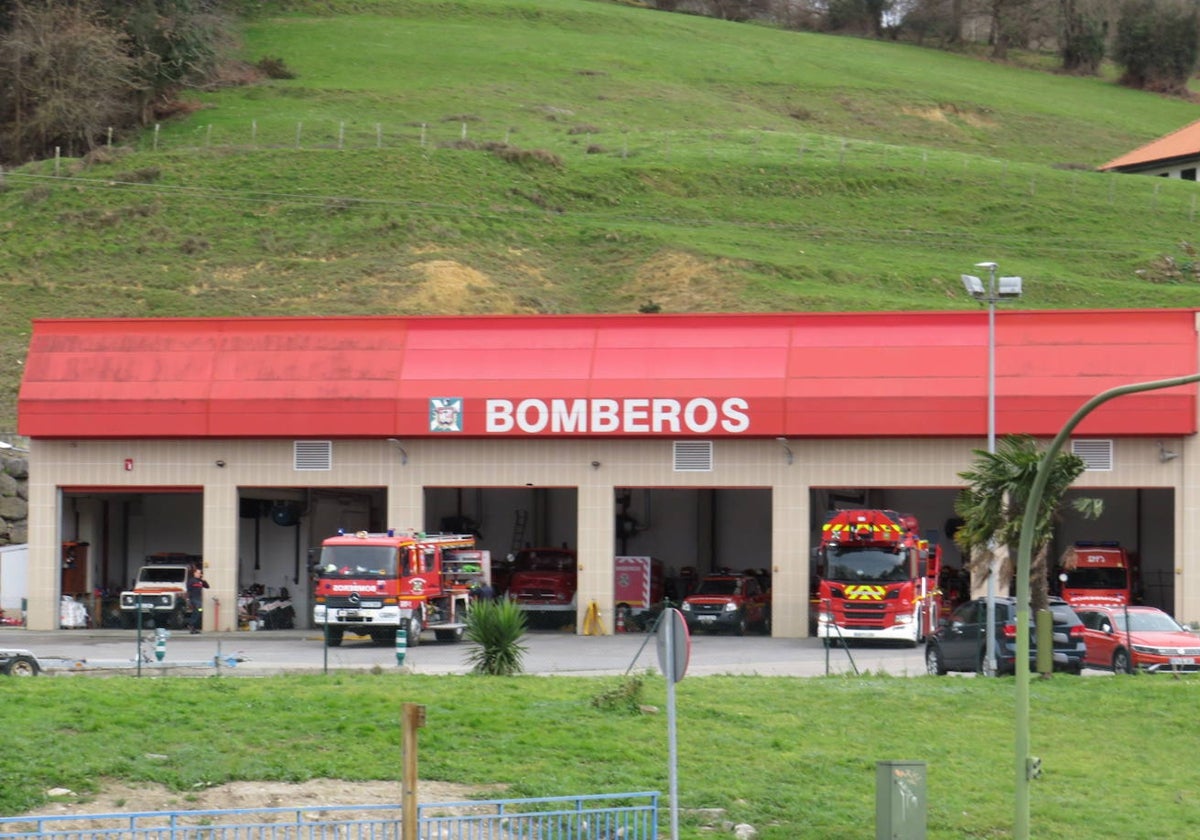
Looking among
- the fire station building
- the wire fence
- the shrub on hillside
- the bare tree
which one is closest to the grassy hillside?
the wire fence

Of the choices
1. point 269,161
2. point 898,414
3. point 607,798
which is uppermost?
point 269,161

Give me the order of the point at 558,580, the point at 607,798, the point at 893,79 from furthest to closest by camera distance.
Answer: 1. the point at 893,79
2. the point at 558,580
3. the point at 607,798

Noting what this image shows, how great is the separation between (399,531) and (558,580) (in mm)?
8432

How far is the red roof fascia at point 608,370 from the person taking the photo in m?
43.9

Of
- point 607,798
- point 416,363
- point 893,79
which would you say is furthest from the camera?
point 893,79

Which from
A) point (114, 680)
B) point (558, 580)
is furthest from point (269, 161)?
point (114, 680)

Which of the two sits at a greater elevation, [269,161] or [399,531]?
[269,161]

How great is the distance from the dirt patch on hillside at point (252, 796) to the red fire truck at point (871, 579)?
22.3 metres

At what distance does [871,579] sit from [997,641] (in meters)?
7.95

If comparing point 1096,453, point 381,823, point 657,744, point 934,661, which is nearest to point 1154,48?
point 1096,453

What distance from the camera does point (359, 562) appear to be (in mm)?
41125

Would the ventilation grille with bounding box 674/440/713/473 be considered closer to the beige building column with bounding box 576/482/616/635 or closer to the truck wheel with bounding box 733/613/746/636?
the beige building column with bounding box 576/482/616/635

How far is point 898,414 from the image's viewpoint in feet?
145

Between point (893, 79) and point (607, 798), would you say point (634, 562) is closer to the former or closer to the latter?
point (607, 798)
